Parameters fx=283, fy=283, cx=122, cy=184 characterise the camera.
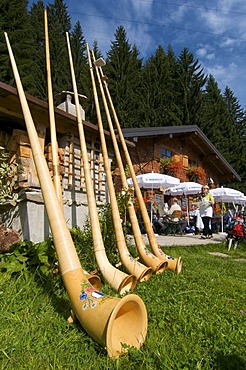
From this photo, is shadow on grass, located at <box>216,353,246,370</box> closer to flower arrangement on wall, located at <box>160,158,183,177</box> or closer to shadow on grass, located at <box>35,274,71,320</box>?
shadow on grass, located at <box>35,274,71,320</box>

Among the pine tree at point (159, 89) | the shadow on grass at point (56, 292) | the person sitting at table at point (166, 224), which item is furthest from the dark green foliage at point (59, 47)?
the shadow on grass at point (56, 292)

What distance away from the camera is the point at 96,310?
1791 millimetres

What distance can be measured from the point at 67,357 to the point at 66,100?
15.4 ft

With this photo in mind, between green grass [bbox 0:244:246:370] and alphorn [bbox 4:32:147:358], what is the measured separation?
0.11 metres

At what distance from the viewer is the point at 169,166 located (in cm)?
1331

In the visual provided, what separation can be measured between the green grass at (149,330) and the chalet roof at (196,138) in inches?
310

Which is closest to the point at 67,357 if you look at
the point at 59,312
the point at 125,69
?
the point at 59,312

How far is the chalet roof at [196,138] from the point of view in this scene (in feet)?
35.5

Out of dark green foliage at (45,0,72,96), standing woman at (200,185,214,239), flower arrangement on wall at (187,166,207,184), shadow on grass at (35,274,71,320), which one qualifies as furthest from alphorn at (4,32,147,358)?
dark green foliage at (45,0,72,96)

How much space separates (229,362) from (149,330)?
59 cm

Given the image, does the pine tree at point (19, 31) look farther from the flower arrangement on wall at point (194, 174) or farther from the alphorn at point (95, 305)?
the alphorn at point (95, 305)

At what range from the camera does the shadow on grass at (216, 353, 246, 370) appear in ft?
5.54

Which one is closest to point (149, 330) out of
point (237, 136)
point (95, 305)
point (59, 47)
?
point (95, 305)

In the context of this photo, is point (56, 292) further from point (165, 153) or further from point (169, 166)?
point (165, 153)
